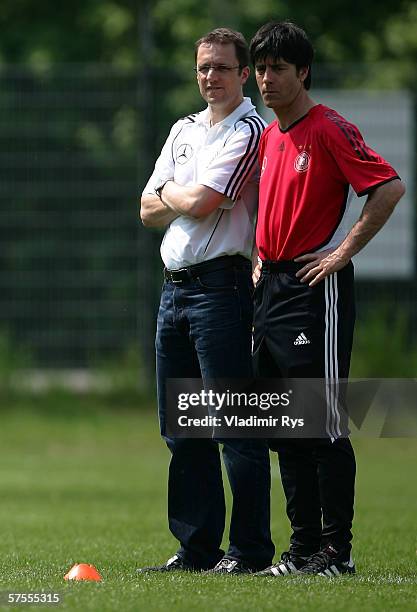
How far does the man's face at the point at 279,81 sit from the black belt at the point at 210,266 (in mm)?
724

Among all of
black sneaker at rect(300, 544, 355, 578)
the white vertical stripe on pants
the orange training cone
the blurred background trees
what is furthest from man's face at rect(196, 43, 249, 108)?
the blurred background trees

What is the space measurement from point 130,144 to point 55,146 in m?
0.91

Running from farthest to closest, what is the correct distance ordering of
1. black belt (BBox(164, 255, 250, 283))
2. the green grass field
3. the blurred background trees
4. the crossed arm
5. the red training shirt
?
the blurred background trees, black belt (BBox(164, 255, 250, 283)), the crossed arm, the red training shirt, the green grass field

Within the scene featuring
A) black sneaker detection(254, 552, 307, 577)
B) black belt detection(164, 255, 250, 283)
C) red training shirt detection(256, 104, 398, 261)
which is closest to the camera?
red training shirt detection(256, 104, 398, 261)

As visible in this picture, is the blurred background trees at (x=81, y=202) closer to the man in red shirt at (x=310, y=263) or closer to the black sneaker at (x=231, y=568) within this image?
the black sneaker at (x=231, y=568)

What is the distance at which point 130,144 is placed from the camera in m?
17.2

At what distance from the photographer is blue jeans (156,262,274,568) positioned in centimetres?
642

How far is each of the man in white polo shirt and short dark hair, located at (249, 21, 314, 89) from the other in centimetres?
25

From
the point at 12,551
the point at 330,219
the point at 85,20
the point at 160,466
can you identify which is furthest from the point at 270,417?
the point at 85,20

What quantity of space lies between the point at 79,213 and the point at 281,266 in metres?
11.0

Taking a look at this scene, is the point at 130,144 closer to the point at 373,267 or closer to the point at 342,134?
the point at 373,267

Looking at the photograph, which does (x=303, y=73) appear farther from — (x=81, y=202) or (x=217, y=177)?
(x=81, y=202)

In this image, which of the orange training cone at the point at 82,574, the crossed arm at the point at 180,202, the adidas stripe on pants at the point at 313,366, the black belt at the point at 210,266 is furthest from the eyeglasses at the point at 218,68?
the orange training cone at the point at 82,574

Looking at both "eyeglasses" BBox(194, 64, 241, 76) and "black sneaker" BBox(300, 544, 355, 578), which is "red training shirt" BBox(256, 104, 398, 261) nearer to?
"eyeglasses" BBox(194, 64, 241, 76)
